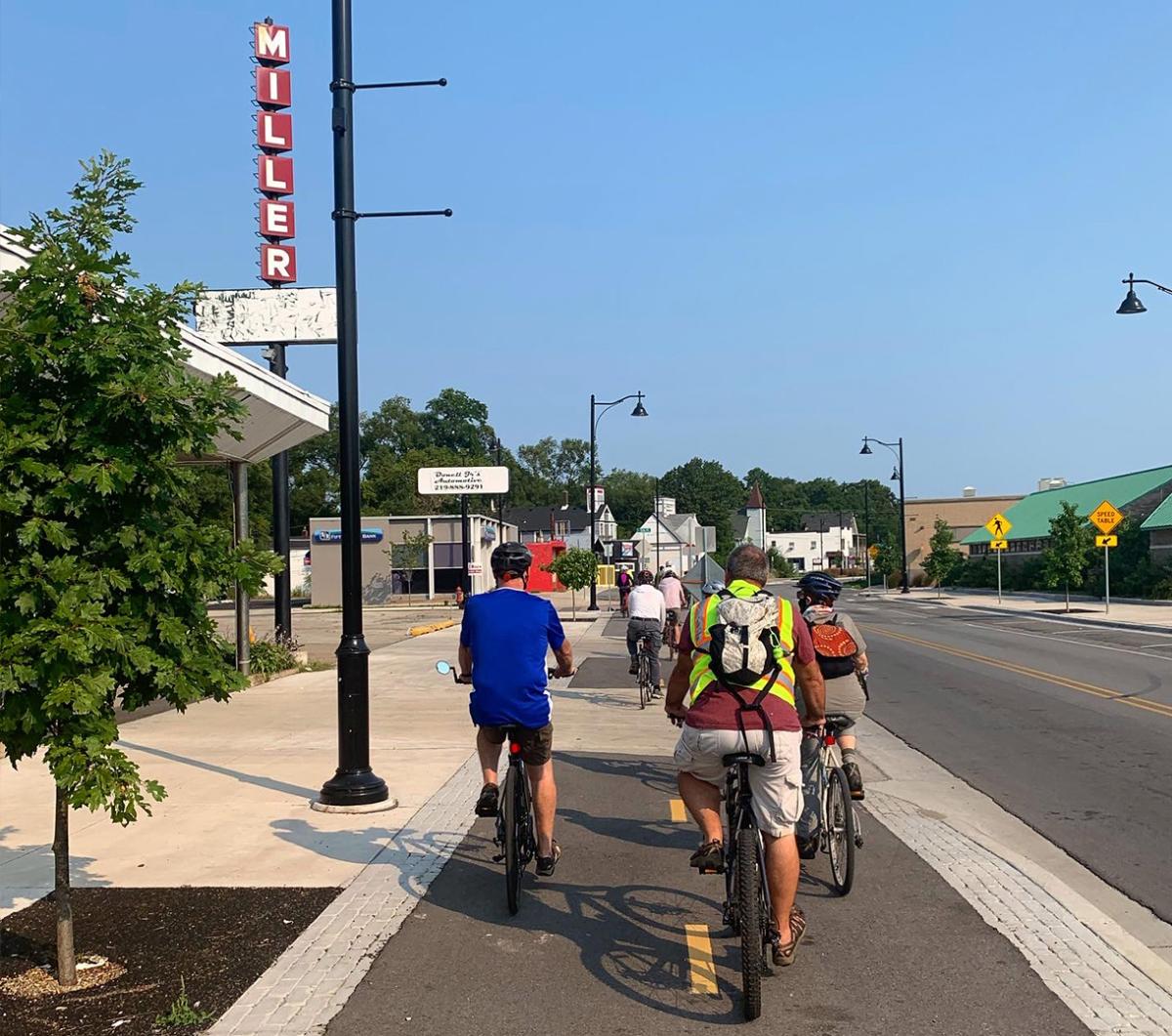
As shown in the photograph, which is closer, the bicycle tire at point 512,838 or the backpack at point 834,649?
the bicycle tire at point 512,838

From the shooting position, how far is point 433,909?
6242mm

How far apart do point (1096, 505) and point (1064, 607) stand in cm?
1968

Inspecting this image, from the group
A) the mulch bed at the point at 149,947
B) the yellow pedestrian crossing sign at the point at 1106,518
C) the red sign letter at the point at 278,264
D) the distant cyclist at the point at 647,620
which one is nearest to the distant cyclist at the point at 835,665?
the mulch bed at the point at 149,947

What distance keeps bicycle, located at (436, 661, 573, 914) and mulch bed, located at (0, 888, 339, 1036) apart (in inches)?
40.0

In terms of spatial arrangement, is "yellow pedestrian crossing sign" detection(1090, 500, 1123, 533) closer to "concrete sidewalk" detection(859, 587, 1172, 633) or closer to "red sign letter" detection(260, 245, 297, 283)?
"concrete sidewalk" detection(859, 587, 1172, 633)

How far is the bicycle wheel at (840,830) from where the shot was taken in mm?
6465

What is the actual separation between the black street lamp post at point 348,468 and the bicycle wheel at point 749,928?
449cm

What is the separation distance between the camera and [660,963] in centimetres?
541

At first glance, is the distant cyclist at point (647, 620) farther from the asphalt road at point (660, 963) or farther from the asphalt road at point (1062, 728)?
the asphalt road at point (660, 963)

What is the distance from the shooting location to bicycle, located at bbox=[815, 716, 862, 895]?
648 cm

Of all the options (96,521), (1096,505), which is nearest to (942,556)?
(1096,505)

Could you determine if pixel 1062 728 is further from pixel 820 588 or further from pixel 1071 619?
pixel 1071 619

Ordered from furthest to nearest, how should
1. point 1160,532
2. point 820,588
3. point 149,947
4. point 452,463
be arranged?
point 452,463 < point 1160,532 < point 820,588 < point 149,947

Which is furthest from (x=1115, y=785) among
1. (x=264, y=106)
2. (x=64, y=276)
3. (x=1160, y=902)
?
(x=264, y=106)
